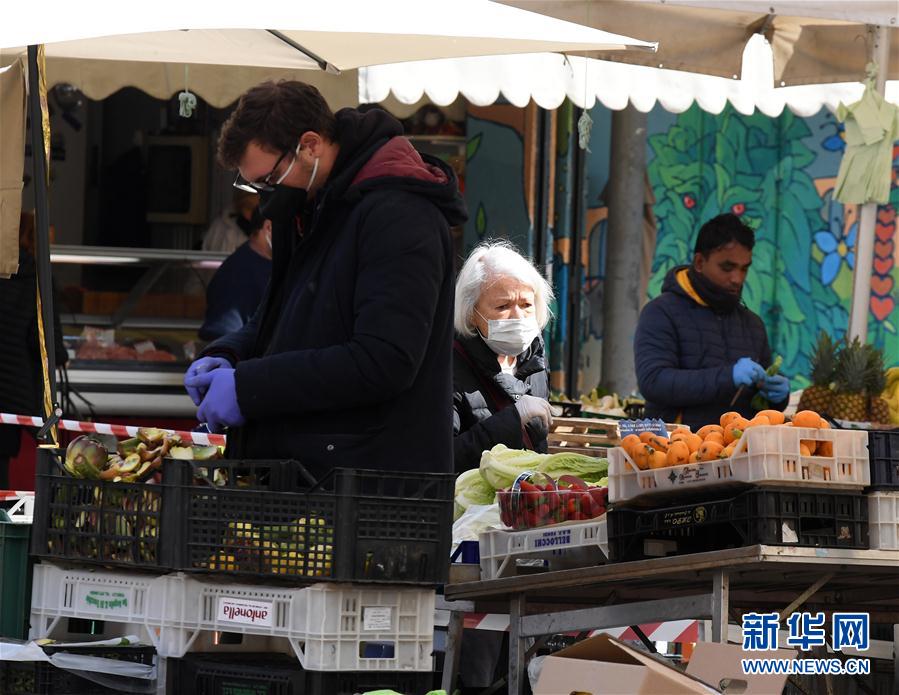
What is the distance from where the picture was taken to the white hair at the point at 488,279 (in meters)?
6.11

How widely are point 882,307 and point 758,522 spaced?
878cm

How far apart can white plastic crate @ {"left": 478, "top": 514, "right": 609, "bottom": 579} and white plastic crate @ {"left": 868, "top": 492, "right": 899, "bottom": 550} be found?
2.59 ft

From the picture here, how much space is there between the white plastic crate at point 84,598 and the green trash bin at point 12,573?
0.12m

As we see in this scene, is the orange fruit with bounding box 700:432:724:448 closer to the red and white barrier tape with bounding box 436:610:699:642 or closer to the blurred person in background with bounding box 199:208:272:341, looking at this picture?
the red and white barrier tape with bounding box 436:610:699:642

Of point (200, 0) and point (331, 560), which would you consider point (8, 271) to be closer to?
point (200, 0)

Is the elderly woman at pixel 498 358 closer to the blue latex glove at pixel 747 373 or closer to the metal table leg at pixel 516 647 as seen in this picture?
the metal table leg at pixel 516 647

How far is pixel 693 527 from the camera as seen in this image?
Answer: 4.39 meters

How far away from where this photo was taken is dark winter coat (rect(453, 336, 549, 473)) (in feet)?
19.0

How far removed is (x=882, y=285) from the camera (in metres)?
12.5

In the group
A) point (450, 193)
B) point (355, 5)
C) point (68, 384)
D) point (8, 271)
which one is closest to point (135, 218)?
point (68, 384)

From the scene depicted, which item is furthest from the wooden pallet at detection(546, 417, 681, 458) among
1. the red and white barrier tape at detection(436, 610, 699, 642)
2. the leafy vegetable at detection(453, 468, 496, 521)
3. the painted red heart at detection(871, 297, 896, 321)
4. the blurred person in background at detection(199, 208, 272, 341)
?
the painted red heart at detection(871, 297, 896, 321)

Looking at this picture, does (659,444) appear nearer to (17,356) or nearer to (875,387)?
(875,387)

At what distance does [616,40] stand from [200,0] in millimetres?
1388

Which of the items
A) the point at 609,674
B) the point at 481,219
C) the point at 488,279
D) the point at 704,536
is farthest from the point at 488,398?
the point at 481,219
